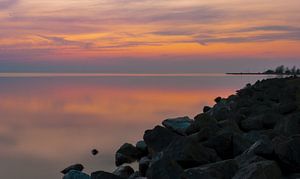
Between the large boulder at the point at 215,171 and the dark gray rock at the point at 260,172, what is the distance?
302mm

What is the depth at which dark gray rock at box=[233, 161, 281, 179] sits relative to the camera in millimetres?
4965

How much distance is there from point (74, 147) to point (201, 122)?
14.4ft

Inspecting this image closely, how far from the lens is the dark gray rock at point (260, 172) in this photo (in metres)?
4.96

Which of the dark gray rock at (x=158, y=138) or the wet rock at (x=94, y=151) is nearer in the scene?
the dark gray rock at (x=158, y=138)

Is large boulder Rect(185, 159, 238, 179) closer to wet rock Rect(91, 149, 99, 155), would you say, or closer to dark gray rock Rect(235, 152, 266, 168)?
dark gray rock Rect(235, 152, 266, 168)

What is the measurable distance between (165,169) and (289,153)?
1.65 metres

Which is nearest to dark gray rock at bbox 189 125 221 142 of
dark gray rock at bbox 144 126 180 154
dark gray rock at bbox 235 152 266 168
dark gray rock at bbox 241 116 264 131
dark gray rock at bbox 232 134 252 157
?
dark gray rock at bbox 144 126 180 154

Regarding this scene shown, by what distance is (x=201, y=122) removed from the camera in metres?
9.85

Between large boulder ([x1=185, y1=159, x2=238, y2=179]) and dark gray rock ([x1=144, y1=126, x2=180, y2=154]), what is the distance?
251cm

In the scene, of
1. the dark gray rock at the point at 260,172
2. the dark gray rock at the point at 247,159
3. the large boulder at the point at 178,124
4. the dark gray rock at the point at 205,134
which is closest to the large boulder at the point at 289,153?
the dark gray rock at the point at 247,159

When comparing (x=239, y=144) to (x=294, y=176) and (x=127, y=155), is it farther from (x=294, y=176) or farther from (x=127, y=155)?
(x=127, y=155)

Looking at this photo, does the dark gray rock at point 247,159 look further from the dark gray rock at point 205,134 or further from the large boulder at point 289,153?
the dark gray rock at point 205,134

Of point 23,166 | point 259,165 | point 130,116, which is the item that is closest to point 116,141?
point 23,166

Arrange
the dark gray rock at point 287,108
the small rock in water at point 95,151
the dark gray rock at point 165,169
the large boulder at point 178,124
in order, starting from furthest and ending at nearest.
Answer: the small rock in water at point 95,151 < the large boulder at point 178,124 < the dark gray rock at point 287,108 < the dark gray rock at point 165,169
